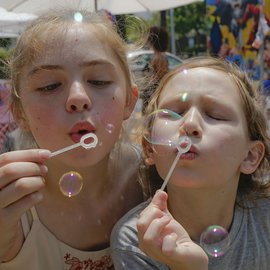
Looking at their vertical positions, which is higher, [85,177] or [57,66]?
[57,66]

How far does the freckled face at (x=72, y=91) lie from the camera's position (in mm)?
1021

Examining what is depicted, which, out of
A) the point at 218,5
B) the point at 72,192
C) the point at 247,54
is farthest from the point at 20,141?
the point at 218,5

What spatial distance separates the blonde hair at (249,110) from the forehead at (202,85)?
27 mm

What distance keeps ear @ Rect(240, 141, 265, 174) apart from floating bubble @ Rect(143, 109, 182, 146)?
0.66 feet

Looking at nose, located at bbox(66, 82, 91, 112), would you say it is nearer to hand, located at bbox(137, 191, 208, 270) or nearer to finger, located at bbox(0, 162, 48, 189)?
finger, located at bbox(0, 162, 48, 189)

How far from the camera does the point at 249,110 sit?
1146mm

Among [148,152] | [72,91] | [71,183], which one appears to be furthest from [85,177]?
[72,91]

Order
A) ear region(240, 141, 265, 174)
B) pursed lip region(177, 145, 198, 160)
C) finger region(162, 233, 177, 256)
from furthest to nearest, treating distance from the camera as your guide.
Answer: ear region(240, 141, 265, 174), pursed lip region(177, 145, 198, 160), finger region(162, 233, 177, 256)

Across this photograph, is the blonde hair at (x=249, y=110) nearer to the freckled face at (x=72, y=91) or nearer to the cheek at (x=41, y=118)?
the freckled face at (x=72, y=91)

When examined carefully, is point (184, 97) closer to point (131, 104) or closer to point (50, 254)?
point (131, 104)

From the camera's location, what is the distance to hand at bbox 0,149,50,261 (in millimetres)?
893

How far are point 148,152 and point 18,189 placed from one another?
0.41 m

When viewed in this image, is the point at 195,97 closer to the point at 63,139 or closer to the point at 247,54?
the point at 63,139

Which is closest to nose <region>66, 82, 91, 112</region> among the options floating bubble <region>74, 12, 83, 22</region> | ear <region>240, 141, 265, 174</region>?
floating bubble <region>74, 12, 83, 22</region>
